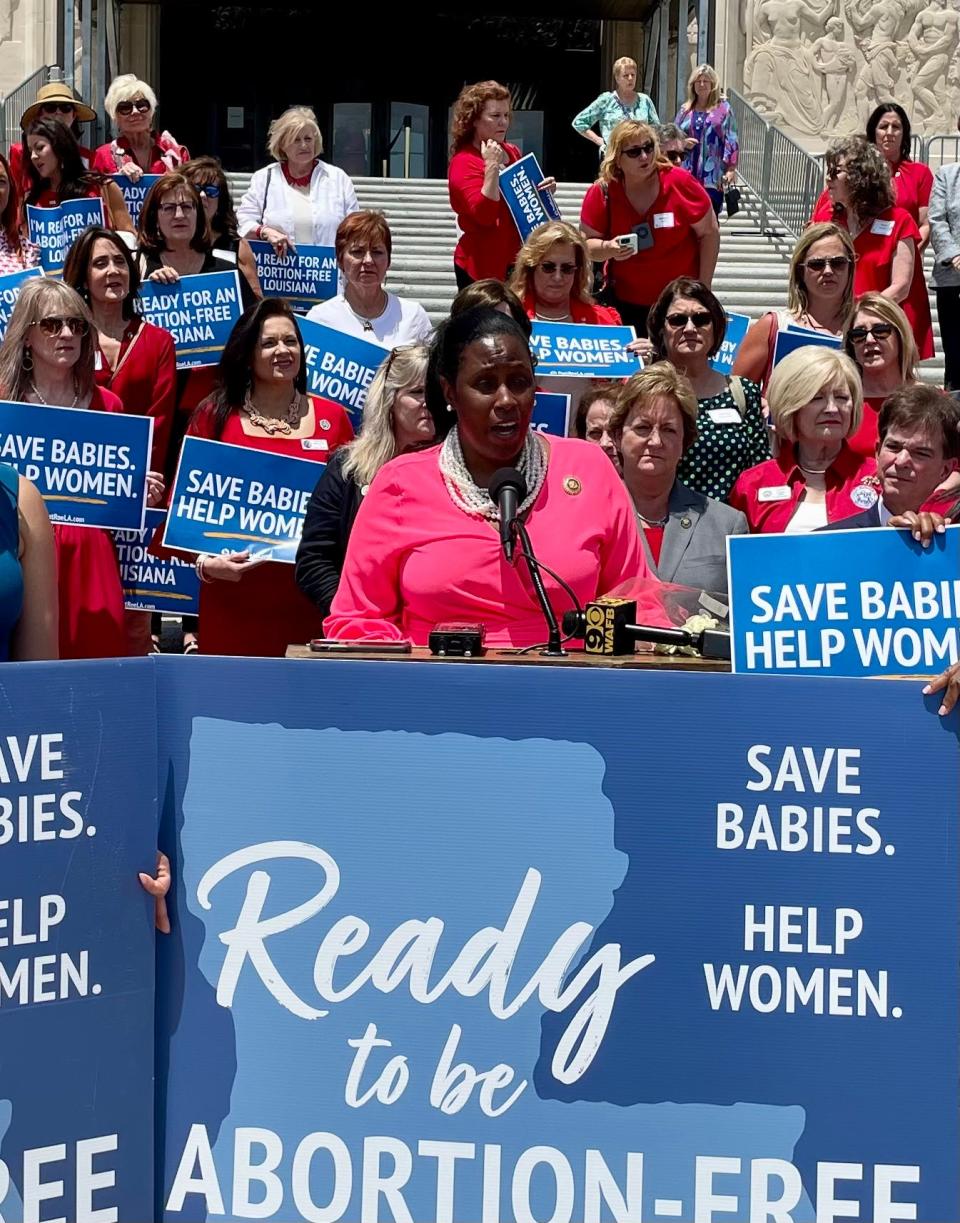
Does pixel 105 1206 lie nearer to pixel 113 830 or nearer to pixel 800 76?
pixel 113 830

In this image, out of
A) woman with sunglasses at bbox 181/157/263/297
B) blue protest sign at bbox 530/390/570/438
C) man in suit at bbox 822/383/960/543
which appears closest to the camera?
man in suit at bbox 822/383/960/543

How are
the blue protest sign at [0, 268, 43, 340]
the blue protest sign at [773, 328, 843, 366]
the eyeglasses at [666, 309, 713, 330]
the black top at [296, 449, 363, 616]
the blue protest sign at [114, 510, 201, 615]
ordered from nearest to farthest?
1. the black top at [296, 449, 363, 616]
2. the blue protest sign at [114, 510, 201, 615]
3. the eyeglasses at [666, 309, 713, 330]
4. the blue protest sign at [773, 328, 843, 366]
5. the blue protest sign at [0, 268, 43, 340]

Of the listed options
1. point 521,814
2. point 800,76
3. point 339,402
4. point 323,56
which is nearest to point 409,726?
point 521,814

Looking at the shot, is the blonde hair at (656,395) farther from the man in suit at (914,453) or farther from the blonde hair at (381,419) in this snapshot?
the man in suit at (914,453)

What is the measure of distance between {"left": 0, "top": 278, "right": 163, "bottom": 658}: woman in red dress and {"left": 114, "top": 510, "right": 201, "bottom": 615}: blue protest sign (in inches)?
18.7

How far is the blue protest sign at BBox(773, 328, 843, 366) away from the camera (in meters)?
7.62

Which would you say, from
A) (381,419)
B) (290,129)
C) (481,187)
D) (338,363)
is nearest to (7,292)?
(338,363)

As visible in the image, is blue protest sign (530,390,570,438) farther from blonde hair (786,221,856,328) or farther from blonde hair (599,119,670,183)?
blonde hair (599,119,670,183)

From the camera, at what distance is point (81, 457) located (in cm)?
623

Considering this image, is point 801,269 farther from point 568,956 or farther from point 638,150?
point 568,956

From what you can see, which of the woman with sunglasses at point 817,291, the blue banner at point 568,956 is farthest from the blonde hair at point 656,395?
the blue banner at point 568,956

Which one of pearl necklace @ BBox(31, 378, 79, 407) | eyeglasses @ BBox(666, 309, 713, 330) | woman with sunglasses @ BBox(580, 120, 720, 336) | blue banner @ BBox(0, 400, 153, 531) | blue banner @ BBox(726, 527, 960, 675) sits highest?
woman with sunglasses @ BBox(580, 120, 720, 336)

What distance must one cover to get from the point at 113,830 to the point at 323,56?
3264 centimetres

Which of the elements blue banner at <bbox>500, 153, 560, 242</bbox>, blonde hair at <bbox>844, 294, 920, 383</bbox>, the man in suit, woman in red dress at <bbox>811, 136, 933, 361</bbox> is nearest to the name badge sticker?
the man in suit
